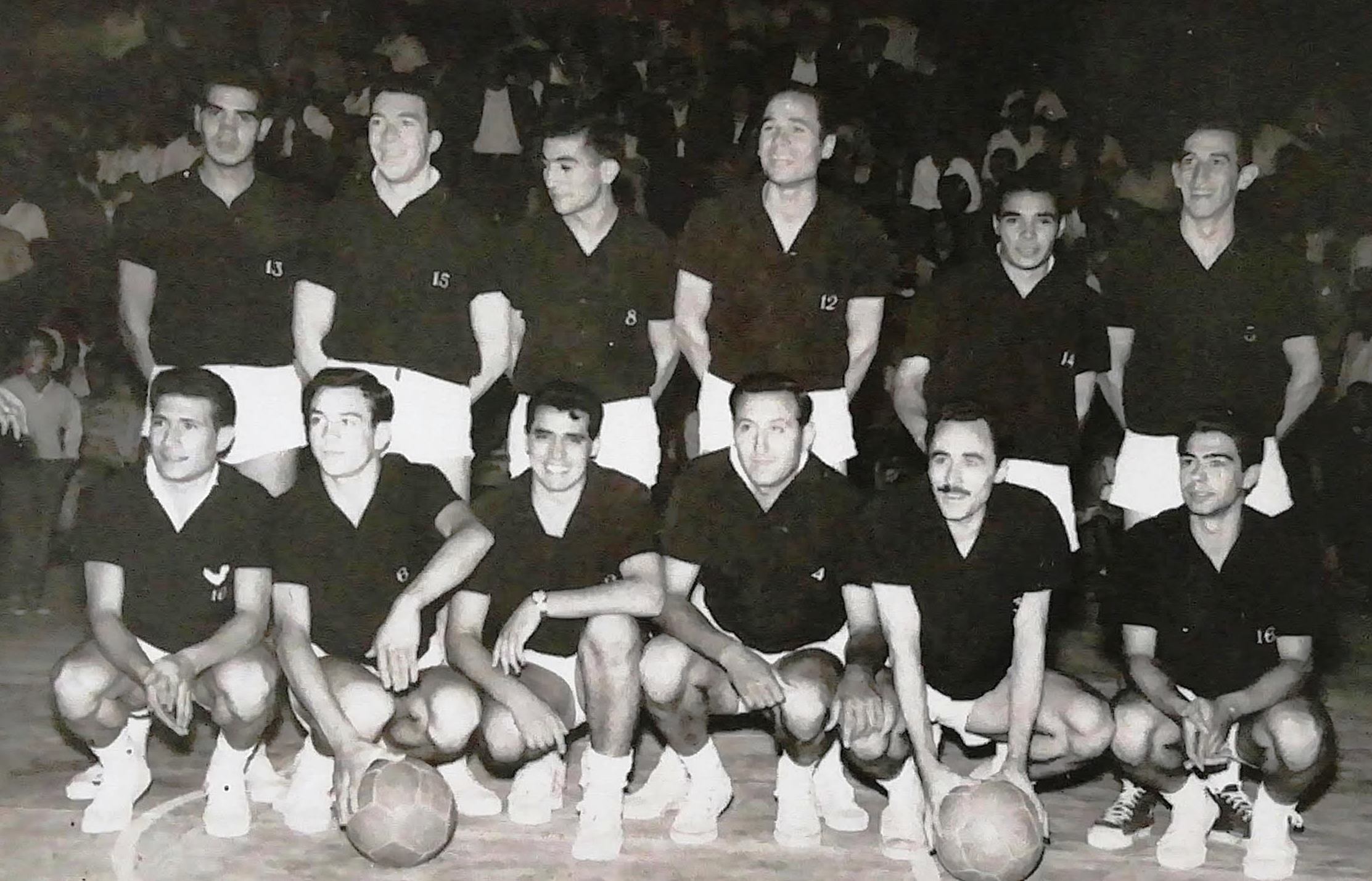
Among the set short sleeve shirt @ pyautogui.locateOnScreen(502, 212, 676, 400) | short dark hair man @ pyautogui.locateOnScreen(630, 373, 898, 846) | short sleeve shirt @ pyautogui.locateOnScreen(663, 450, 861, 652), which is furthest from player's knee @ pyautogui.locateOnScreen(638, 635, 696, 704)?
short sleeve shirt @ pyautogui.locateOnScreen(502, 212, 676, 400)

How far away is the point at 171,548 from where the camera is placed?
3.41 m

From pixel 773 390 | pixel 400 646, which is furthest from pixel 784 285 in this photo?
pixel 400 646

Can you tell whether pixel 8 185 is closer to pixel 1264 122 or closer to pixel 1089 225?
pixel 1089 225

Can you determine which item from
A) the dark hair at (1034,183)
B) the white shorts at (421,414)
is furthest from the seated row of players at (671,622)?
the dark hair at (1034,183)

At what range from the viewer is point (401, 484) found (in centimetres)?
346

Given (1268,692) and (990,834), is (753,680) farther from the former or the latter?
(1268,692)

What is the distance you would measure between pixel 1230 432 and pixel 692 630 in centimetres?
130

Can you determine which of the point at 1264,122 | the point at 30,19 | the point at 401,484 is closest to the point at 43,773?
the point at 401,484

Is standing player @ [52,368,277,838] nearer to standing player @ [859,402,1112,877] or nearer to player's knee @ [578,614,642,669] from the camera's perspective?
player's knee @ [578,614,642,669]

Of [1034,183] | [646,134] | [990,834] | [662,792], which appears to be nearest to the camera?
A: [990,834]

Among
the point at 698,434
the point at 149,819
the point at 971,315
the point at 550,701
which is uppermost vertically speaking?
the point at 971,315

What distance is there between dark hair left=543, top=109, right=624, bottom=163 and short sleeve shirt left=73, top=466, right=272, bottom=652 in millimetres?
1149

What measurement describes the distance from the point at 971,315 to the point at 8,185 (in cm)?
266

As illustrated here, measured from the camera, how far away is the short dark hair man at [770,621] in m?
3.30
